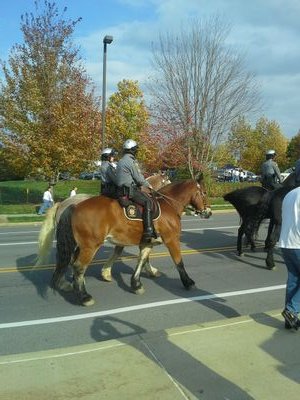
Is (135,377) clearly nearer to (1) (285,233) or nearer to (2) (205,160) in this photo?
(1) (285,233)

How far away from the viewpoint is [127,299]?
777 cm

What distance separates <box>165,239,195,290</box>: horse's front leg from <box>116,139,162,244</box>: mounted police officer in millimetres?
356

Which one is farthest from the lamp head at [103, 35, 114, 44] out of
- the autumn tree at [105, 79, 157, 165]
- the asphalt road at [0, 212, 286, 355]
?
the autumn tree at [105, 79, 157, 165]

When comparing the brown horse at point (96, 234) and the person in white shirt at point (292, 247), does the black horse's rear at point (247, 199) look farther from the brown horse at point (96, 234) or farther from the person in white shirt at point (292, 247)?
the person in white shirt at point (292, 247)

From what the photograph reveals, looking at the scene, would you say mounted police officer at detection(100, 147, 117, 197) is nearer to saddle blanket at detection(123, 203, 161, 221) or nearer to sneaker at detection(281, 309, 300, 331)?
saddle blanket at detection(123, 203, 161, 221)

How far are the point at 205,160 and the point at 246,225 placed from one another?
19.3 m

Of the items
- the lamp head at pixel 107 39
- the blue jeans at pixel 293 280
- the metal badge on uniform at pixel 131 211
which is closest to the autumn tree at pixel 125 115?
the lamp head at pixel 107 39

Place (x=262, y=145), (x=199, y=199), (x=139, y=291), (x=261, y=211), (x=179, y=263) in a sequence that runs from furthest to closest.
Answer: (x=262, y=145) → (x=261, y=211) → (x=199, y=199) → (x=179, y=263) → (x=139, y=291)

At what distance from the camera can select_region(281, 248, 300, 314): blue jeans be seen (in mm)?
5570

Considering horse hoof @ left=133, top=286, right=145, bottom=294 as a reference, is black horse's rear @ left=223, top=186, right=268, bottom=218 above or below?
above

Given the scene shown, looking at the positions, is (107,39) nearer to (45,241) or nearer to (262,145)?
(45,241)

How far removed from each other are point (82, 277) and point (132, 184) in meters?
1.75

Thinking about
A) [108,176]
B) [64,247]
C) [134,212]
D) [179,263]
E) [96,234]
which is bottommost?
[179,263]

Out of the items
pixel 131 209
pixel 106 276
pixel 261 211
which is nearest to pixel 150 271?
pixel 106 276
